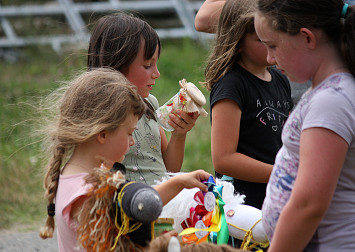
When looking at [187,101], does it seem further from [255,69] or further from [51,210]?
[51,210]

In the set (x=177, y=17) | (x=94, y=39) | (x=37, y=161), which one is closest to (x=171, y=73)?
(x=177, y=17)

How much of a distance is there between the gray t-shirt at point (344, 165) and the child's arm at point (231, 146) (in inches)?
31.3

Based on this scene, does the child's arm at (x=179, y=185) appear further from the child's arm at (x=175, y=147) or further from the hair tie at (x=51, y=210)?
the child's arm at (x=175, y=147)

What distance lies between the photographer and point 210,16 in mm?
3428

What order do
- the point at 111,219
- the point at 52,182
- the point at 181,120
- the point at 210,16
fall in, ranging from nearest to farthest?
the point at 111,219 → the point at 52,182 → the point at 181,120 → the point at 210,16

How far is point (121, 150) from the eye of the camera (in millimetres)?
2404

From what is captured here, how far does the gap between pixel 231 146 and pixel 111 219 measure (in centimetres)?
92

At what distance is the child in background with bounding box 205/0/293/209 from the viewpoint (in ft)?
9.30

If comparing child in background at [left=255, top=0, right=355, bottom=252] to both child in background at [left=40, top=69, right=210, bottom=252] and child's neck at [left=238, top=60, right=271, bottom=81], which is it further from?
child's neck at [left=238, top=60, right=271, bottom=81]

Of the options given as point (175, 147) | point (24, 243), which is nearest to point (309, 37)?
point (175, 147)

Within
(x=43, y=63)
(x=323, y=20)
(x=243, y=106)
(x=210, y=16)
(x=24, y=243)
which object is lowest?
(x=24, y=243)

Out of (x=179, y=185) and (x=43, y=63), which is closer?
(x=179, y=185)

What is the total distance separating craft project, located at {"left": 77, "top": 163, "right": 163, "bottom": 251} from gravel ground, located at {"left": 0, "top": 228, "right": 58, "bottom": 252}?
2973 millimetres

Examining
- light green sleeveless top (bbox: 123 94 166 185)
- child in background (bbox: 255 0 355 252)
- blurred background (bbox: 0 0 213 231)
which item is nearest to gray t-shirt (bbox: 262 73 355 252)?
child in background (bbox: 255 0 355 252)
